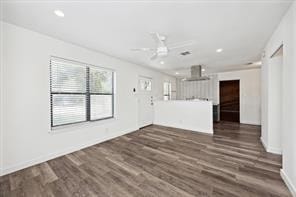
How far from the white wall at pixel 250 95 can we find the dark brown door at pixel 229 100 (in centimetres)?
21

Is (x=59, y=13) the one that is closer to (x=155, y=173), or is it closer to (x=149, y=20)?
(x=149, y=20)

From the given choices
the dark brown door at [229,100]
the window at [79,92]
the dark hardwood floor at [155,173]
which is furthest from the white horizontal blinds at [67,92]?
the dark brown door at [229,100]

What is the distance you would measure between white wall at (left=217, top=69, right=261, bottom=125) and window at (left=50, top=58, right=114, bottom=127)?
5.76 metres

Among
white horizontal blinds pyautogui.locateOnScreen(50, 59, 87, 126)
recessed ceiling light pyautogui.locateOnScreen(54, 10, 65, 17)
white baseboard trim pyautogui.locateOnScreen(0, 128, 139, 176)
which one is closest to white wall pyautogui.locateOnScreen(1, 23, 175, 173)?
white baseboard trim pyautogui.locateOnScreen(0, 128, 139, 176)

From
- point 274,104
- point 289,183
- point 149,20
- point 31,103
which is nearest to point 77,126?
point 31,103

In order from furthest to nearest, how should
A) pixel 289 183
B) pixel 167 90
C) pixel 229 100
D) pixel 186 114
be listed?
1. pixel 167 90
2. pixel 229 100
3. pixel 186 114
4. pixel 289 183

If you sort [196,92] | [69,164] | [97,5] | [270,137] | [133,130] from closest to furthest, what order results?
1. [97,5]
2. [69,164]
3. [270,137]
4. [133,130]
5. [196,92]

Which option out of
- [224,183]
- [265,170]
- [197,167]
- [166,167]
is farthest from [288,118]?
[166,167]

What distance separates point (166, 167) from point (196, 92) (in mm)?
5823

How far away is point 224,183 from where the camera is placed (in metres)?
1.87

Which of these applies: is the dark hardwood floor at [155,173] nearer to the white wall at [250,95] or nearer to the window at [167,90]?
the white wall at [250,95]

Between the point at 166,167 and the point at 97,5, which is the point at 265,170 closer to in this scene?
the point at 166,167

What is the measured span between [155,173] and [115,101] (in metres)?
2.50

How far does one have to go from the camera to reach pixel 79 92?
10.5 feet
